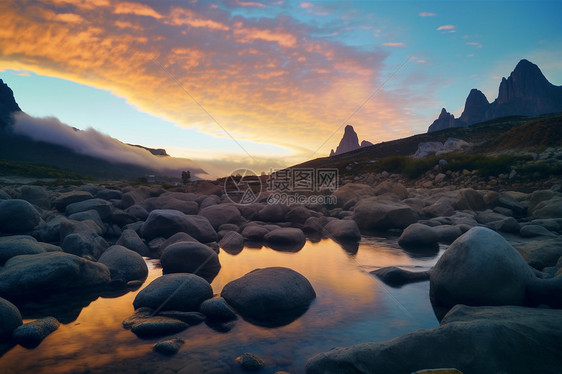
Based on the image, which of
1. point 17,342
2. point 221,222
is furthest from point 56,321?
point 221,222

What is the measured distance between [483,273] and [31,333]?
5312mm

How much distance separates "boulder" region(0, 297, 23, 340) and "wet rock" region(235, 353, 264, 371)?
2.67 metres

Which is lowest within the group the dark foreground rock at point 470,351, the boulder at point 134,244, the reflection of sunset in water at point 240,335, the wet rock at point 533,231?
the reflection of sunset in water at point 240,335

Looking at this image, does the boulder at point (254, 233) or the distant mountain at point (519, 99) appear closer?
the boulder at point (254, 233)

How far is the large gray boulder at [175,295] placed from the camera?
15.0 feet

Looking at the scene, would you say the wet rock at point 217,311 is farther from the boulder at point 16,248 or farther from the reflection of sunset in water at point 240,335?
the boulder at point 16,248

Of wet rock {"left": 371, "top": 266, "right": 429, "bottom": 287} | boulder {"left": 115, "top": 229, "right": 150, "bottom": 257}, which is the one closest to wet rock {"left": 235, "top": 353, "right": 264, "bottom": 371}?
wet rock {"left": 371, "top": 266, "right": 429, "bottom": 287}

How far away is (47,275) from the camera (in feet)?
16.6

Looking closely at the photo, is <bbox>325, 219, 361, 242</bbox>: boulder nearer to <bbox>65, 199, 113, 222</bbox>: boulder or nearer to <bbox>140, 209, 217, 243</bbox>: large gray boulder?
<bbox>140, 209, 217, 243</bbox>: large gray boulder

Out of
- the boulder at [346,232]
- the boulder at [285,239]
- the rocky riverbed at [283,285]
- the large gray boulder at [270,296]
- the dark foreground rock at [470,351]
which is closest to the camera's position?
the dark foreground rock at [470,351]

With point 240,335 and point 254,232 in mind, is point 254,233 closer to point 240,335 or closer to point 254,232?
point 254,232

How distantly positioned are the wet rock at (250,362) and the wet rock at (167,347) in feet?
2.22

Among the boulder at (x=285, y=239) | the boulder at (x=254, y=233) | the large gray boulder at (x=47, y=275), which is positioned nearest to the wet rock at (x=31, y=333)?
the large gray boulder at (x=47, y=275)

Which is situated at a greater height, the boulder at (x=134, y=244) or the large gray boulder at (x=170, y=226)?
the large gray boulder at (x=170, y=226)
